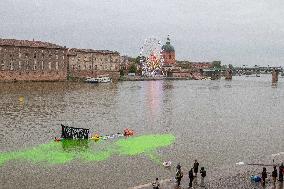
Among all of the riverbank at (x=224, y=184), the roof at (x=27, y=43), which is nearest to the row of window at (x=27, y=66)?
the roof at (x=27, y=43)

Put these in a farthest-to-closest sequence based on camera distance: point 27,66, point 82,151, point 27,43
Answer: point 27,43 < point 27,66 < point 82,151

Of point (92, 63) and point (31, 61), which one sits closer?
point (31, 61)

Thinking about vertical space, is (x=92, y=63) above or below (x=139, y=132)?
above

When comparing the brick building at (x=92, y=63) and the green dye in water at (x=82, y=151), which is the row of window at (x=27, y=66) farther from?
the green dye in water at (x=82, y=151)

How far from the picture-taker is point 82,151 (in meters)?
36.8

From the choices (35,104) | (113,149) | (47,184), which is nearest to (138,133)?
(113,149)

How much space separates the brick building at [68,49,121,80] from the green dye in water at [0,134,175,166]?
119903mm

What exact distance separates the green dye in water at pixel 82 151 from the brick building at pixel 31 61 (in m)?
90.3

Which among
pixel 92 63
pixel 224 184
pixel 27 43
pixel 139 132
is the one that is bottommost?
pixel 139 132

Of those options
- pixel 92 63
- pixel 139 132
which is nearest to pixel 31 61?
pixel 92 63

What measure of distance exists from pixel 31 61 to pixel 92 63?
40.9 metres

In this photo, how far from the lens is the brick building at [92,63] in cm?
16046

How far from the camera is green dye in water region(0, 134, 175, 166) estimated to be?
34.1m

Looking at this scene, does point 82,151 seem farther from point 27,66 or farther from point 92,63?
point 92,63
